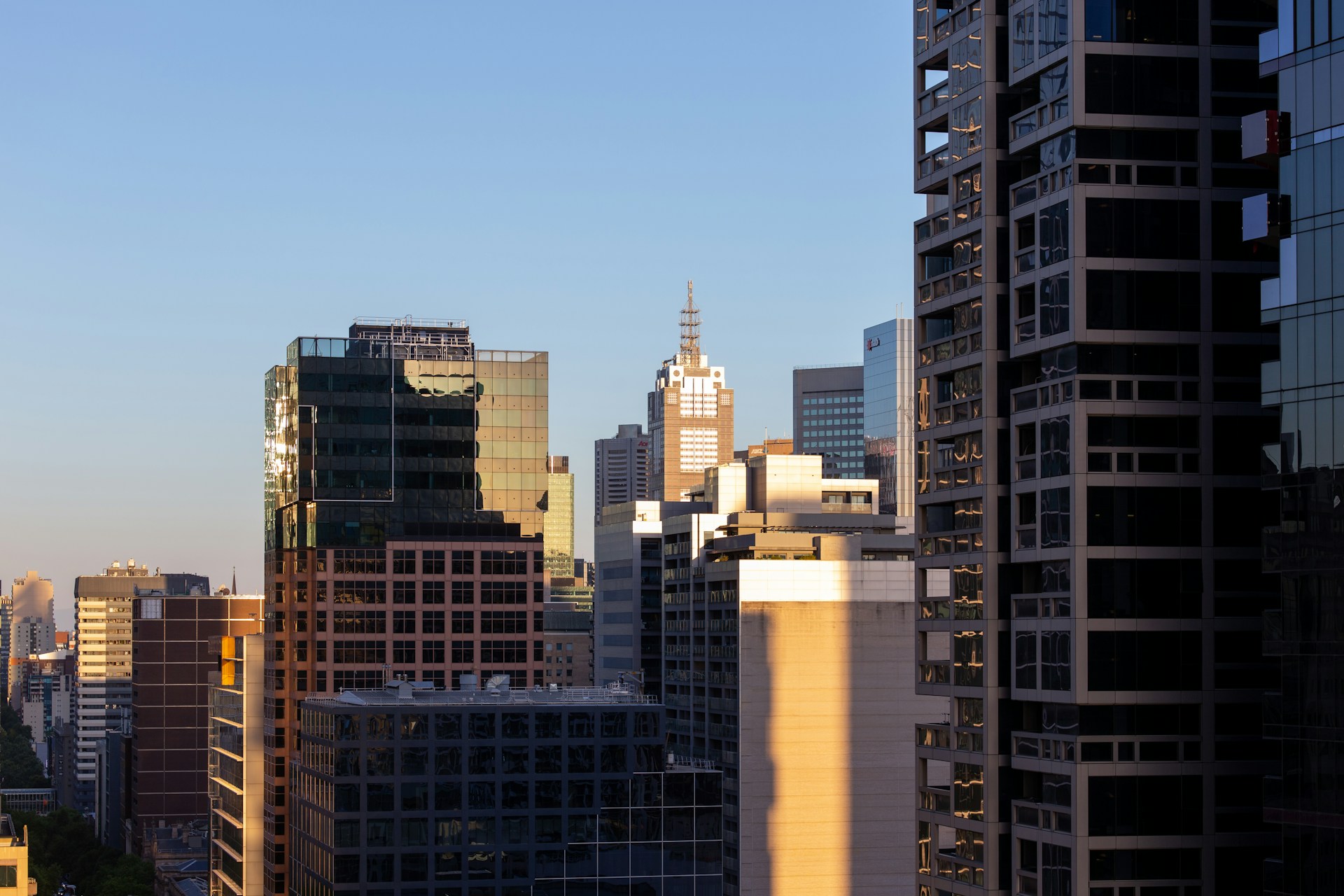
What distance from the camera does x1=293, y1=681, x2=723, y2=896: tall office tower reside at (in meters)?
171

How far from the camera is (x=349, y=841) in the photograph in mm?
172000

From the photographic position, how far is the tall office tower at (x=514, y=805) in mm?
170625

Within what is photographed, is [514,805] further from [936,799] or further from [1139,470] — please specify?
[1139,470]

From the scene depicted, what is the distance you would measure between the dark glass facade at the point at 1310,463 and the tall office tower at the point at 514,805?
90444 millimetres

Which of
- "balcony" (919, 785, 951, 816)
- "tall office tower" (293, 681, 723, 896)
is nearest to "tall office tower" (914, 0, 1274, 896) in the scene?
"balcony" (919, 785, 951, 816)

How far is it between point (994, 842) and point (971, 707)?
7792mm

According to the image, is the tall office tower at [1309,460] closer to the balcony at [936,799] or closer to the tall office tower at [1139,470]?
the tall office tower at [1139,470]

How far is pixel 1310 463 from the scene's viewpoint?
8406cm

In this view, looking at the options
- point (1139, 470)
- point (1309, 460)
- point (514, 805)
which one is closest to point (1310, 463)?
point (1309, 460)

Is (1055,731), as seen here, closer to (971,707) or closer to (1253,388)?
(971,707)

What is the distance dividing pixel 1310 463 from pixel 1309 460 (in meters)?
0.17

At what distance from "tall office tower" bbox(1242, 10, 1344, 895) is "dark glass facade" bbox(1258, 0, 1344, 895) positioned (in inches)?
2.5

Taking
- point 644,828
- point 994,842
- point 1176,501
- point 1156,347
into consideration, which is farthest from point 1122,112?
point 644,828

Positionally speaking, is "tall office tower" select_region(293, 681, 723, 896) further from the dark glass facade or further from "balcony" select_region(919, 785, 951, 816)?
the dark glass facade
